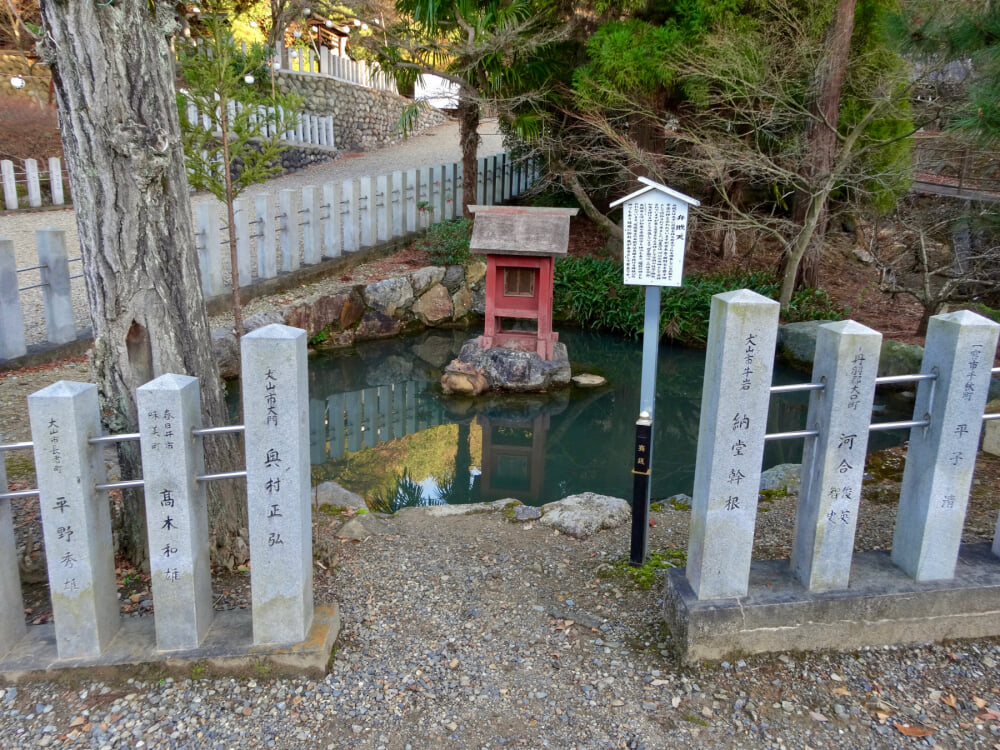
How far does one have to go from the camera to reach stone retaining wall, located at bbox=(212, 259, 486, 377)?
9.40 meters

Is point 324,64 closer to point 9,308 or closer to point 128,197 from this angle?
point 9,308

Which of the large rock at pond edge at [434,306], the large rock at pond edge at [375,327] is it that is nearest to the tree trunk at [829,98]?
the large rock at pond edge at [434,306]

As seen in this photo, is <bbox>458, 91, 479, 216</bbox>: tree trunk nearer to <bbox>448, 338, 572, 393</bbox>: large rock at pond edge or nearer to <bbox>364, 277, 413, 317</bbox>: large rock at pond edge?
<bbox>364, 277, 413, 317</bbox>: large rock at pond edge

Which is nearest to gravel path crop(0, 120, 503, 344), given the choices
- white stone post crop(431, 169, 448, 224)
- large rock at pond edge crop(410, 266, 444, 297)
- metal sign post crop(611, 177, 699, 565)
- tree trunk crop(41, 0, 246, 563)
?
white stone post crop(431, 169, 448, 224)

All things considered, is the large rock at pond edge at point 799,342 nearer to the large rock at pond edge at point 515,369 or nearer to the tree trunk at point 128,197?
the large rock at pond edge at point 515,369

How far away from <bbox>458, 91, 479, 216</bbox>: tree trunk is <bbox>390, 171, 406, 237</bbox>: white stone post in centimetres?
104

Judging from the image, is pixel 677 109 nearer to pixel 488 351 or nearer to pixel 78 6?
pixel 488 351

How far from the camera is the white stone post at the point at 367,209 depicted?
36.4 feet

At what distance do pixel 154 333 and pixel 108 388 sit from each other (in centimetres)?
35

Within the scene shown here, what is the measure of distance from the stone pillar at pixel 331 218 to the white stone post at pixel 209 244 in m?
2.29

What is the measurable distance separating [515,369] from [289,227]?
376 centimetres

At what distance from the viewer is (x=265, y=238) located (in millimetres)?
9328

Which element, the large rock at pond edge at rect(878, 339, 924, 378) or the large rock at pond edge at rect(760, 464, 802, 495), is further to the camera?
the large rock at pond edge at rect(878, 339, 924, 378)

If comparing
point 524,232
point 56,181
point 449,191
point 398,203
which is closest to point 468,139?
point 449,191
